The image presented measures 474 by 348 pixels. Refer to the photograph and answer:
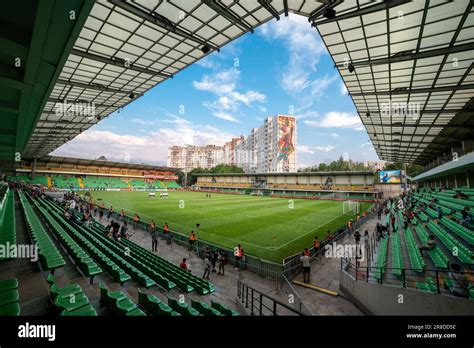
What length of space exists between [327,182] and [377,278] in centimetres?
5925

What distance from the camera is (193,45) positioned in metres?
10.6

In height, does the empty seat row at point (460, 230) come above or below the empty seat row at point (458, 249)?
above

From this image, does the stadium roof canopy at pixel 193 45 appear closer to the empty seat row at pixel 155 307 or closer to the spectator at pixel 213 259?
the empty seat row at pixel 155 307

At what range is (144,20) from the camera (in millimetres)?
8812

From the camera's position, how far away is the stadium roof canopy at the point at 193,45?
4.59 meters

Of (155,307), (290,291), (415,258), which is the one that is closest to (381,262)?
(415,258)

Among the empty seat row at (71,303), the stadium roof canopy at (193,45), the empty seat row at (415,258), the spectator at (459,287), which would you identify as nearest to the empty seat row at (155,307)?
the empty seat row at (71,303)

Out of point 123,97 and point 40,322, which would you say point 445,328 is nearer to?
point 40,322

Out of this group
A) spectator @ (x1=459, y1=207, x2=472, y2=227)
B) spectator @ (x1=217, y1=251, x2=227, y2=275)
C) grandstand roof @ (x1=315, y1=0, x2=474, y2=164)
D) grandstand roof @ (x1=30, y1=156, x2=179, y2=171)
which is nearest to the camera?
grandstand roof @ (x1=315, y1=0, x2=474, y2=164)

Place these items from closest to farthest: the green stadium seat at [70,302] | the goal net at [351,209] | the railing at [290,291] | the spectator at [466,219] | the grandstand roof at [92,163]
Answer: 1. the green stadium seat at [70,302]
2. the railing at [290,291]
3. the spectator at [466,219]
4. the goal net at [351,209]
5. the grandstand roof at [92,163]

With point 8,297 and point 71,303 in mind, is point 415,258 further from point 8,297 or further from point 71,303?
point 8,297

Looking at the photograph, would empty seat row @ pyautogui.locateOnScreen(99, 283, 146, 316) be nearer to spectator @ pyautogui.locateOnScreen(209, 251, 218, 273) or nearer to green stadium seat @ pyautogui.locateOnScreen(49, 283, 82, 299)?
green stadium seat @ pyautogui.locateOnScreen(49, 283, 82, 299)

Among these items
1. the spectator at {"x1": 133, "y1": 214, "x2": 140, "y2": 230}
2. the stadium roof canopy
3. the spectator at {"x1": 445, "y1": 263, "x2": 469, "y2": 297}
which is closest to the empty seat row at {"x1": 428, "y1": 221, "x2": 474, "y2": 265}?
the spectator at {"x1": 445, "y1": 263, "x2": 469, "y2": 297}

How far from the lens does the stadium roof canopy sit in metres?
4.59
